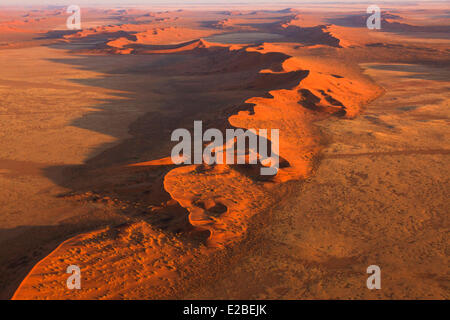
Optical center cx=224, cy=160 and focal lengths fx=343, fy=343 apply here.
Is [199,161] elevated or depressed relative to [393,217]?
elevated

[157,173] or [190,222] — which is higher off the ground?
[157,173]

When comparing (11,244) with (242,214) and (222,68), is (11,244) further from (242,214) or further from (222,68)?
(222,68)

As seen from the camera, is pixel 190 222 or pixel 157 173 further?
pixel 157 173

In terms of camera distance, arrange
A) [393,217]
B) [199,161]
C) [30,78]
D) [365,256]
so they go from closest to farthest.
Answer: [365,256] < [393,217] < [199,161] < [30,78]

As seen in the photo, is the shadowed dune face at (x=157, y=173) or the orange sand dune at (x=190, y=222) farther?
the shadowed dune face at (x=157, y=173)

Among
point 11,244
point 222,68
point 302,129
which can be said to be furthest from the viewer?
point 222,68

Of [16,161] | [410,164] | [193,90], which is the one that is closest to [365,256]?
[410,164]

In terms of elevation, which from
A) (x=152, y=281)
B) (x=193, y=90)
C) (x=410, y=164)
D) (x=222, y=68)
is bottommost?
(x=152, y=281)

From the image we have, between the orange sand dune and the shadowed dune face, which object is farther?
the shadowed dune face

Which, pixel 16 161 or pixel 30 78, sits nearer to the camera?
pixel 16 161
